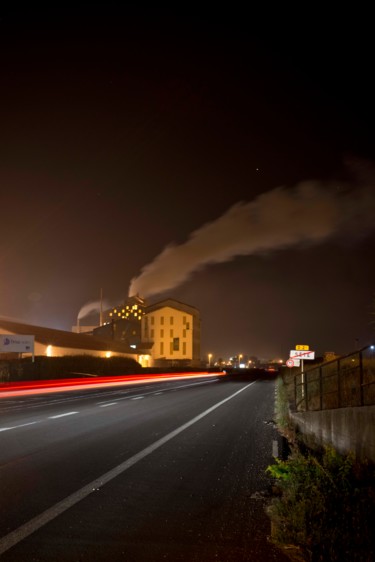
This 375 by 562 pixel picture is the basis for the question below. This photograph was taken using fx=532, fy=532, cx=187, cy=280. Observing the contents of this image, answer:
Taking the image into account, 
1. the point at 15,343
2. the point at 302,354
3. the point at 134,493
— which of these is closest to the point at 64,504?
the point at 134,493

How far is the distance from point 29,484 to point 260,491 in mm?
3179

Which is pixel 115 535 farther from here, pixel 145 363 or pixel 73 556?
pixel 145 363

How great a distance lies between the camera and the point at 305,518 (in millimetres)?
5012

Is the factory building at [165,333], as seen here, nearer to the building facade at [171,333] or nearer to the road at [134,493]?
the building facade at [171,333]

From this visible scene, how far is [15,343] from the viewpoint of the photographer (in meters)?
46.9

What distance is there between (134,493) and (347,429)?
11.3 feet

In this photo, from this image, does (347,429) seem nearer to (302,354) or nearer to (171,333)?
(302,354)

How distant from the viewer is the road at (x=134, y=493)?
4.87 m

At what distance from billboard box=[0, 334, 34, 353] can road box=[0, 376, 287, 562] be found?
33.9 m

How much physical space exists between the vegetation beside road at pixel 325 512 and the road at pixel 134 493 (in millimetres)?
243

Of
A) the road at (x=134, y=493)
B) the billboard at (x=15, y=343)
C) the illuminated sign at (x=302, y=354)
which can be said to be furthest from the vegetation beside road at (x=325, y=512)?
the billboard at (x=15, y=343)

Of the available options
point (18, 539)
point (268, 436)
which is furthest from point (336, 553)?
point (268, 436)

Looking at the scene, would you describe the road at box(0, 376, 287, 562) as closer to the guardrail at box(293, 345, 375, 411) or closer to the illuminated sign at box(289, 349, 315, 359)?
the guardrail at box(293, 345, 375, 411)

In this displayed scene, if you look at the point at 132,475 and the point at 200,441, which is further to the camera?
the point at 200,441
